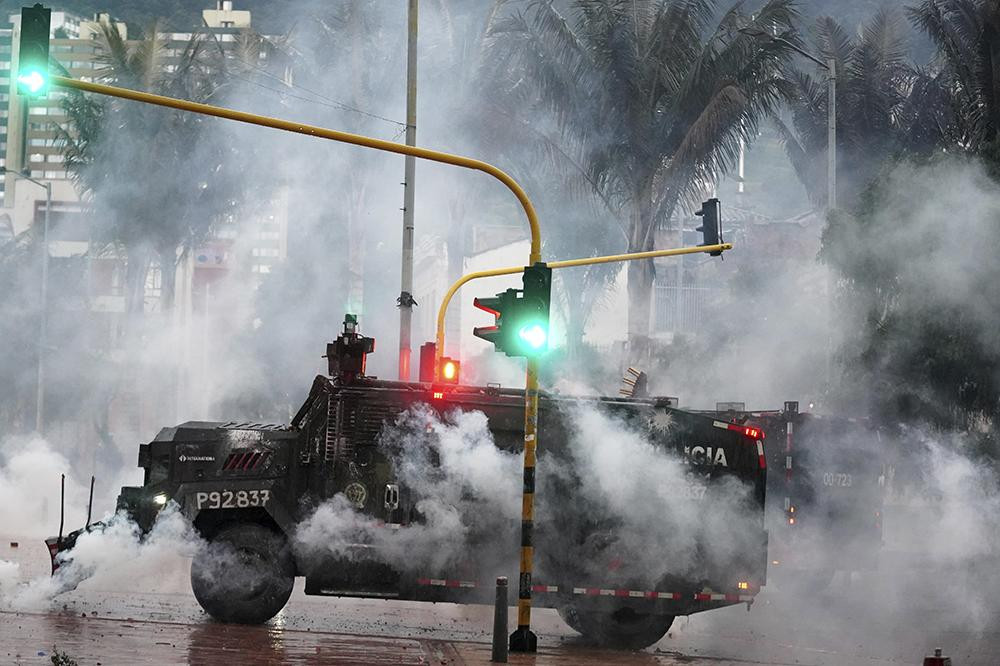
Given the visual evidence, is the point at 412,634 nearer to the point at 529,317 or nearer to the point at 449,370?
the point at 529,317

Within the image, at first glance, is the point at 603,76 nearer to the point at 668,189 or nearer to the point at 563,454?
the point at 668,189

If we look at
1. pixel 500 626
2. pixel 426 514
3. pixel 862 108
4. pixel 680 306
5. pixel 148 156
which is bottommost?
pixel 500 626

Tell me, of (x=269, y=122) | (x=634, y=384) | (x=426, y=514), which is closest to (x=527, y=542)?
(x=426, y=514)

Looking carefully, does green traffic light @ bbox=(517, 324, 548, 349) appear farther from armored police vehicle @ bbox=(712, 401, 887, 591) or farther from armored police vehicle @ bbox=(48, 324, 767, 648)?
armored police vehicle @ bbox=(712, 401, 887, 591)

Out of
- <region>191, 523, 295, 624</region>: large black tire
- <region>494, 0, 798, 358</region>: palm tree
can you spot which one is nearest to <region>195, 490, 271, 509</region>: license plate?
<region>191, 523, 295, 624</region>: large black tire

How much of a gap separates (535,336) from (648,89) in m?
22.2

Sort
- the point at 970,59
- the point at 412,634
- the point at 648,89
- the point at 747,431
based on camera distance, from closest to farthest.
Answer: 1. the point at 747,431
2. the point at 412,634
3. the point at 970,59
4. the point at 648,89

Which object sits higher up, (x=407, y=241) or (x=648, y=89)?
(x=648, y=89)

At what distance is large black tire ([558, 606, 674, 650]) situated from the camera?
50.6 feet

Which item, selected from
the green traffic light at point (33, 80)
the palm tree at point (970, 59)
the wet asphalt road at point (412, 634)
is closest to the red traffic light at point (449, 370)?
the wet asphalt road at point (412, 634)

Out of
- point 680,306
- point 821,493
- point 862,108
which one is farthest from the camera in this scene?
point 680,306

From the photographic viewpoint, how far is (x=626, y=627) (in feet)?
50.6

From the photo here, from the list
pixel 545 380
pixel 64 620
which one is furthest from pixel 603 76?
pixel 64 620

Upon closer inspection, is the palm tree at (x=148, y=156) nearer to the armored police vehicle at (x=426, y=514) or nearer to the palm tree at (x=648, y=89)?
the palm tree at (x=648, y=89)
